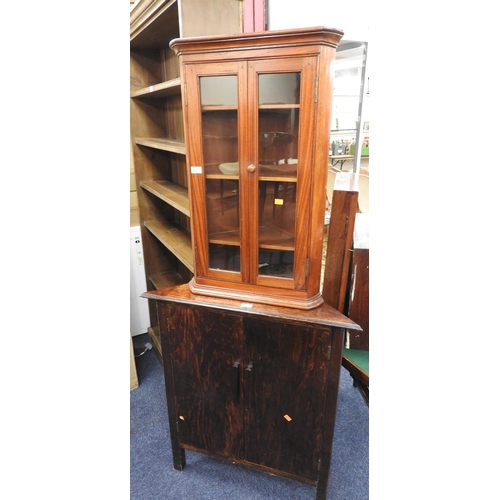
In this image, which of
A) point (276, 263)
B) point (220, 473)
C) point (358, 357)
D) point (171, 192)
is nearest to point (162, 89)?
point (171, 192)

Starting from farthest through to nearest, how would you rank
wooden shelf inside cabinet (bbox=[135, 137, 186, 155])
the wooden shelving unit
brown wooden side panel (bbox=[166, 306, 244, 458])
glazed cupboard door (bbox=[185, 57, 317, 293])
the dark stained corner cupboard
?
1. the wooden shelving unit
2. wooden shelf inside cabinet (bbox=[135, 137, 186, 155])
3. brown wooden side panel (bbox=[166, 306, 244, 458])
4. the dark stained corner cupboard
5. glazed cupboard door (bbox=[185, 57, 317, 293])

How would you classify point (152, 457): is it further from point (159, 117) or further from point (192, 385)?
point (159, 117)

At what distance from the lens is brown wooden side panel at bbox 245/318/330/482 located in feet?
4.22

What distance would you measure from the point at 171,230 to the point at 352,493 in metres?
1.73

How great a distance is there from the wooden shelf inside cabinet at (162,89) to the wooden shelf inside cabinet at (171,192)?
0.53 meters

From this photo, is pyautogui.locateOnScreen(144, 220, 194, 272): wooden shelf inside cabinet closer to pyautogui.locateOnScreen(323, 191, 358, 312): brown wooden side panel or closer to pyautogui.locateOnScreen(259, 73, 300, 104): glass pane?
pyautogui.locateOnScreen(323, 191, 358, 312): brown wooden side panel

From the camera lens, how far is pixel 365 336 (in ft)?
6.17

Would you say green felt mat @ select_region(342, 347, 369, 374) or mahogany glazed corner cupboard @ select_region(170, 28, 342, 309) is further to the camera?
green felt mat @ select_region(342, 347, 369, 374)

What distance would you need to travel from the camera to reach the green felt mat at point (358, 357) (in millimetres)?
1785

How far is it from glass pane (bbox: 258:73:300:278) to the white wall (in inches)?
11.2

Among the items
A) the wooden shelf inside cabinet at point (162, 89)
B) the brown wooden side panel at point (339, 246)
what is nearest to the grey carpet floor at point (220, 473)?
the brown wooden side panel at point (339, 246)

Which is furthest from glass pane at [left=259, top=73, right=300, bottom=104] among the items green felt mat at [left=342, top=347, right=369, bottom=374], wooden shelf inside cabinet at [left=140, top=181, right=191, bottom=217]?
green felt mat at [left=342, top=347, right=369, bottom=374]

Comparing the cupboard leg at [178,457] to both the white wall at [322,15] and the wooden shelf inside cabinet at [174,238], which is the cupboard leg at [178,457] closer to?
the wooden shelf inside cabinet at [174,238]
